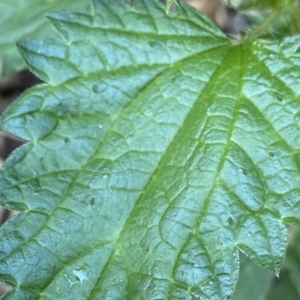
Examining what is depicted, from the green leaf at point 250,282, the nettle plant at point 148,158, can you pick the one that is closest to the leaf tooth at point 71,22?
the nettle plant at point 148,158

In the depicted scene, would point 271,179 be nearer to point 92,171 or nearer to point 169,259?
point 169,259

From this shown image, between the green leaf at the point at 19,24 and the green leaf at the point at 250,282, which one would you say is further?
the green leaf at the point at 250,282

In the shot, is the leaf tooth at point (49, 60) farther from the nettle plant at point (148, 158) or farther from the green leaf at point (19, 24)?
the green leaf at point (19, 24)

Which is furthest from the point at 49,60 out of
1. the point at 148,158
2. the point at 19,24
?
the point at 19,24

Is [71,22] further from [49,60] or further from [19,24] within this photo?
[19,24]

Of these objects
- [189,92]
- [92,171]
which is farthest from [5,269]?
[189,92]

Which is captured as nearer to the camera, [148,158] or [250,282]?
[148,158]
